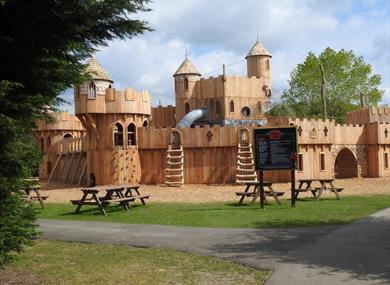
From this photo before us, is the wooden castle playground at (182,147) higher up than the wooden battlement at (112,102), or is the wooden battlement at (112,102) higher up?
the wooden battlement at (112,102)

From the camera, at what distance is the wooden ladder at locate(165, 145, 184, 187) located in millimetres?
28328

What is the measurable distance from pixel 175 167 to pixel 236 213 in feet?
44.9

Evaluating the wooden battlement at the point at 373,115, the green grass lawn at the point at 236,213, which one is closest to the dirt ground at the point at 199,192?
the green grass lawn at the point at 236,213

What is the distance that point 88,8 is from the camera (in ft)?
22.1

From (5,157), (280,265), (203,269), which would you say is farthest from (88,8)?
(280,265)

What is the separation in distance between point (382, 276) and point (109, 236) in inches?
258

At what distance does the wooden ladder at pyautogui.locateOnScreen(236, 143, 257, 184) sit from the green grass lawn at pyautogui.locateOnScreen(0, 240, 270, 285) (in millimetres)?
17716

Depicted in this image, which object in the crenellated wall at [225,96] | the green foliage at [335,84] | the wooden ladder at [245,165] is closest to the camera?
the wooden ladder at [245,165]

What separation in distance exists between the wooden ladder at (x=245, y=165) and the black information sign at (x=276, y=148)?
10.0 metres

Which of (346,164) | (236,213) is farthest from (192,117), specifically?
(236,213)

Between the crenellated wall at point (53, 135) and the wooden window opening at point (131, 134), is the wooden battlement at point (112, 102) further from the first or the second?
the crenellated wall at point (53, 135)

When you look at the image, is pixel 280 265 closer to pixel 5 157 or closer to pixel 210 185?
pixel 5 157

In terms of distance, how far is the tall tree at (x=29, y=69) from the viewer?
632cm

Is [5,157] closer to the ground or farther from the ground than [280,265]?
farther from the ground
